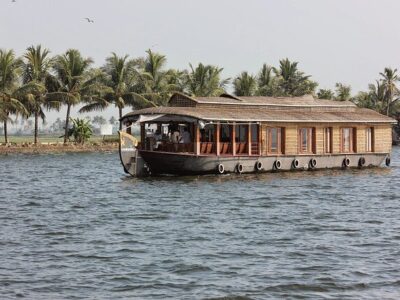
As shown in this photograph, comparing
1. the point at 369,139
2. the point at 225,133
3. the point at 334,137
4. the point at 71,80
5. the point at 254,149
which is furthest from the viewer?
the point at 71,80

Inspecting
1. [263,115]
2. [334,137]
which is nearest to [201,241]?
A: [263,115]

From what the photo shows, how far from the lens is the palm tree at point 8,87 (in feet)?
151

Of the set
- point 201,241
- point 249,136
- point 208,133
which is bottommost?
point 201,241

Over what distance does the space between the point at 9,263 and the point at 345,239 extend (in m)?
6.32

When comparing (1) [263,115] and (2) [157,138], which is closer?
(2) [157,138]

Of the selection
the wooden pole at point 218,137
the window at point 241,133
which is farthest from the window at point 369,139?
the wooden pole at point 218,137

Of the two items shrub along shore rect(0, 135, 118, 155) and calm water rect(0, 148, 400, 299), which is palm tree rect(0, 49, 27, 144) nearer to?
shrub along shore rect(0, 135, 118, 155)

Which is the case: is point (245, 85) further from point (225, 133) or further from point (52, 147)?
point (225, 133)

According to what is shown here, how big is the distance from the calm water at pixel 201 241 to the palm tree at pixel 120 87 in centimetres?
2874

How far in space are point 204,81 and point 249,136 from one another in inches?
1148

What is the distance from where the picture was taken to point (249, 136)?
93.9 feet

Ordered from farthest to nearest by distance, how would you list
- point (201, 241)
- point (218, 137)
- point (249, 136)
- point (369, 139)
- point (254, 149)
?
1. point (369, 139)
2. point (254, 149)
3. point (249, 136)
4. point (218, 137)
5. point (201, 241)

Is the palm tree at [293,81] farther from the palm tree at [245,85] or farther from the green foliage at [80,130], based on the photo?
the green foliage at [80,130]

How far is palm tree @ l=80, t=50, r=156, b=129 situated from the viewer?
176 feet
